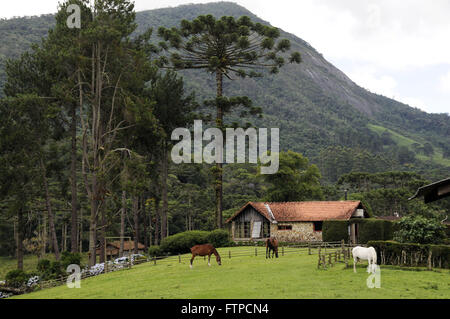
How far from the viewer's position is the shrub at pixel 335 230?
40.9 m

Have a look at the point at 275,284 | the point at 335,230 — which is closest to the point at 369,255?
the point at 275,284

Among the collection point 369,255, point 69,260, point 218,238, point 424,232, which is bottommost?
Result: point 218,238

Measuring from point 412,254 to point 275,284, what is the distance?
8204 millimetres

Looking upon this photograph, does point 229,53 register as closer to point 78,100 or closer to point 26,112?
point 78,100

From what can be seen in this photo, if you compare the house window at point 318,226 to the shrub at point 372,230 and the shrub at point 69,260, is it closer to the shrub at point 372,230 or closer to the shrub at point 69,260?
the shrub at point 372,230

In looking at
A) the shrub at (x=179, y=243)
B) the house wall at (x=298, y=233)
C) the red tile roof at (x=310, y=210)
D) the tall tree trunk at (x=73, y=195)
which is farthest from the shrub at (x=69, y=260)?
the house wall at (x=298, y=233)

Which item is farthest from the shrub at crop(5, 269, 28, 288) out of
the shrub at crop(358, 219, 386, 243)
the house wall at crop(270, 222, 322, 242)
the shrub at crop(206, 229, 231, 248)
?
the shrub at crop(358, 219, 386, 243)

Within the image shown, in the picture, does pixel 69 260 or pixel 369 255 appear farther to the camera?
pixel 69 260

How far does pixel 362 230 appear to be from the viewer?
40781 mm

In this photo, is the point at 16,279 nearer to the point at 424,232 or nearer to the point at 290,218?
the point at 424,232

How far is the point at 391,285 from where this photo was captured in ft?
55.3

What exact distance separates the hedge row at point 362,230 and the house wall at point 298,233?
244 centimetres
